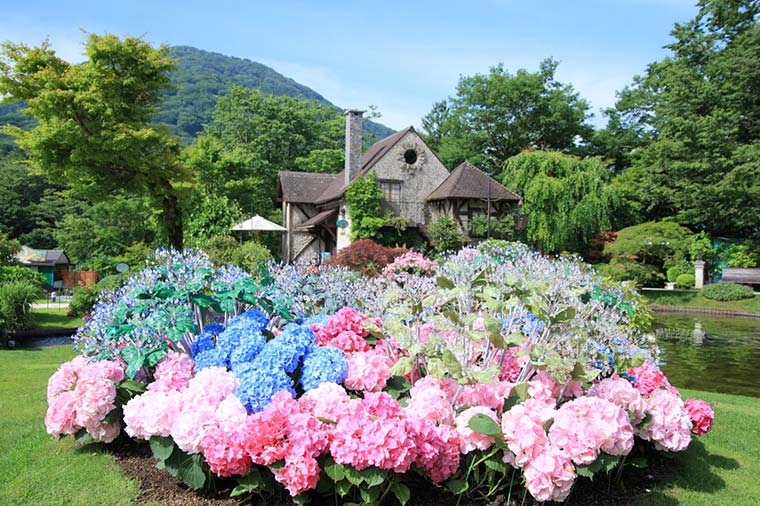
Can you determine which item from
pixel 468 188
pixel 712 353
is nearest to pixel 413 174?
pixel 468 188

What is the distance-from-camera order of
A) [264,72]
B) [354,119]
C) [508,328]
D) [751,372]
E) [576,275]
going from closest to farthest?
[508,328] → [576,275] → [751,372] → [354,119] → [264,72]

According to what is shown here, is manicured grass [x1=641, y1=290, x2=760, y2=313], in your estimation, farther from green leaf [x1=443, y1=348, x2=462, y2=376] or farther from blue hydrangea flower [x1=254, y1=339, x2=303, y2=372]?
blue hydrangea flower [x1=254, y1=339, x2=303, y2=372]

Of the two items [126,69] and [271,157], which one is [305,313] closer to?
[126,69]

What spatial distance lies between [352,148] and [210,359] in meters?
20.2

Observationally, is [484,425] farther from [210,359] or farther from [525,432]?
[210,359]

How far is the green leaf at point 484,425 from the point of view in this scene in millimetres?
2977

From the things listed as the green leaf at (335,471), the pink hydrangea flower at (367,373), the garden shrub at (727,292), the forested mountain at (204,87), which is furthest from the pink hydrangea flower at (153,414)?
the forested mountain at (204,87)

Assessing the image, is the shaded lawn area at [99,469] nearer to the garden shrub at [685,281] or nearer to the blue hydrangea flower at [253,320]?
the blue hydrangea flower at [253,320]

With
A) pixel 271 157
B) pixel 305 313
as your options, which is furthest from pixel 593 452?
pixel 271 157

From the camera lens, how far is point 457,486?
3045mm

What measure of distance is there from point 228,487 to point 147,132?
14353 mm

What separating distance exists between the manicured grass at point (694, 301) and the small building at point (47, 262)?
29.0 m

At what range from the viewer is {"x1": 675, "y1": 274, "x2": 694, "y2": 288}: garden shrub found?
26.0 m

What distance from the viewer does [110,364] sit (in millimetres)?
3852
